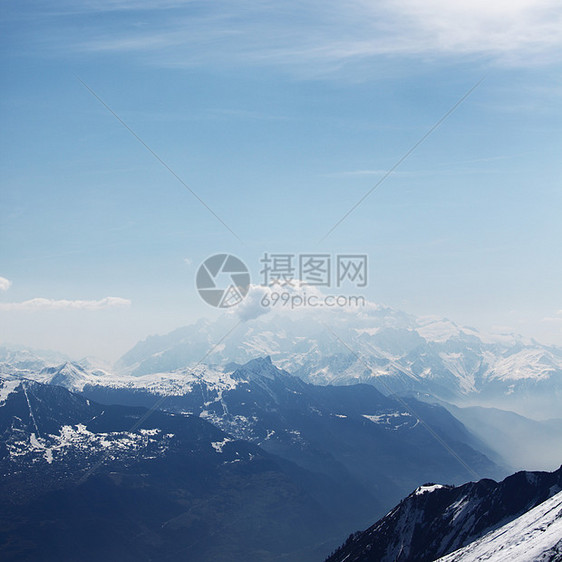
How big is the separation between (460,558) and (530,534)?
65.4 feet

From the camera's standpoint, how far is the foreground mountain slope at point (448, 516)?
480 ft

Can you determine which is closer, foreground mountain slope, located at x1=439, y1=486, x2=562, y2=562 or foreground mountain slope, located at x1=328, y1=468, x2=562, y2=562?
foreground mountain slope, located at x1=439, y1=486, x2=562, y2=562

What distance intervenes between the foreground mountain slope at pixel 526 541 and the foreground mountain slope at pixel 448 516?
14670 millimetres

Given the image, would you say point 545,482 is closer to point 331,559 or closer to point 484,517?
point 484,517

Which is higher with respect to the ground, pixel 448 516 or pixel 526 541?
pixel 526 541

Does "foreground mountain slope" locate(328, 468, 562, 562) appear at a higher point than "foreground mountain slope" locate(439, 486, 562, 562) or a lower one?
lower

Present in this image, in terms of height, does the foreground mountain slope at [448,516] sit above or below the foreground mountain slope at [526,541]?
below

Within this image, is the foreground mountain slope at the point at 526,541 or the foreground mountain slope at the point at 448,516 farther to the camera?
the foreground mountain slope at the point at 448,516

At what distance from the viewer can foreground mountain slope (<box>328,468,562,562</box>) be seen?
146 m

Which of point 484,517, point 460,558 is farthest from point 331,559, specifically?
point 460,558

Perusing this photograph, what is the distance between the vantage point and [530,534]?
113312 millimetres

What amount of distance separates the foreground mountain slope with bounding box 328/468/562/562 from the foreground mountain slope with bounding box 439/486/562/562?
1467 cm

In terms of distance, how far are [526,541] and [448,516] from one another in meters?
53.1

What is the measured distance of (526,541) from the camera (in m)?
110
